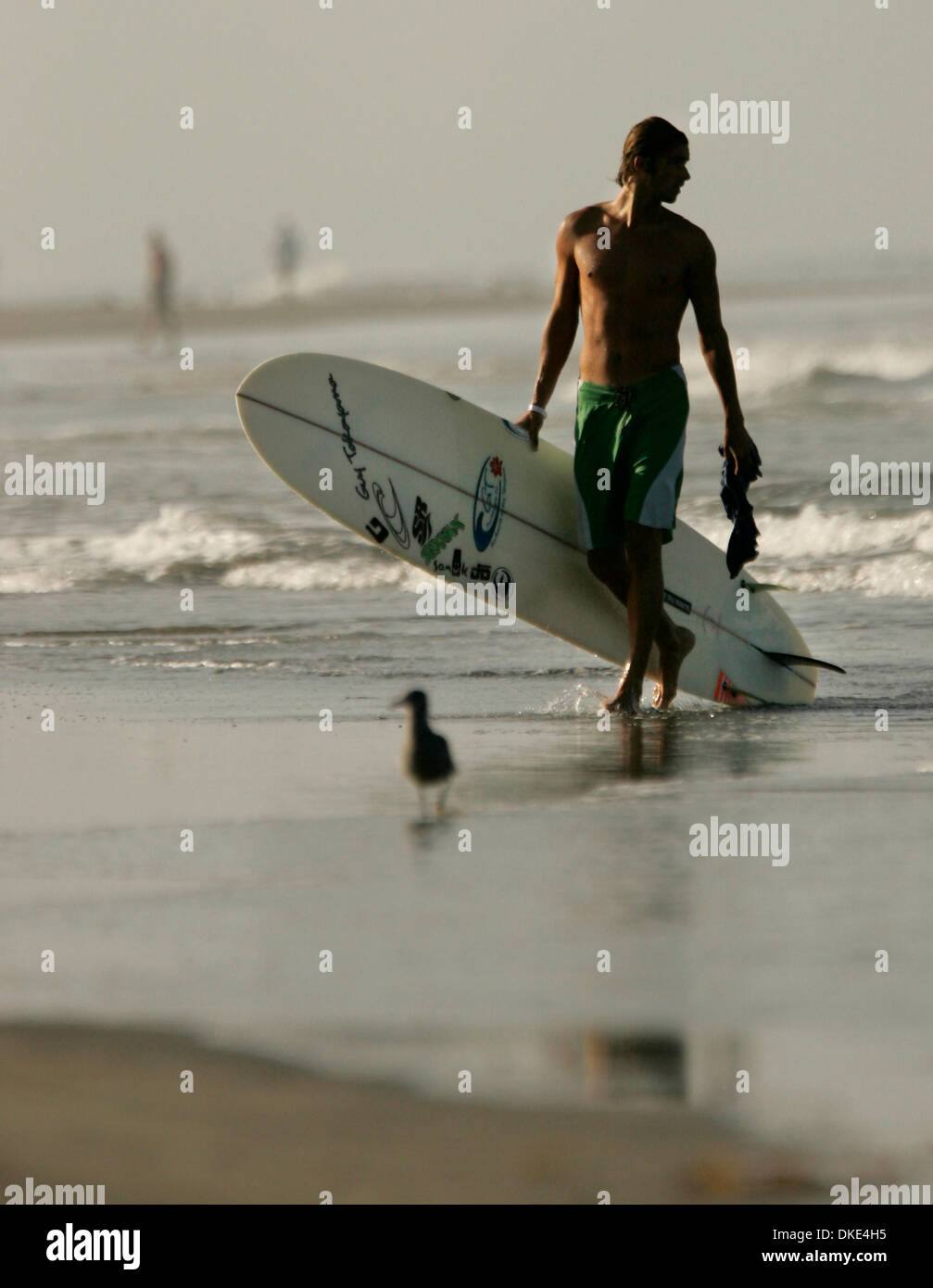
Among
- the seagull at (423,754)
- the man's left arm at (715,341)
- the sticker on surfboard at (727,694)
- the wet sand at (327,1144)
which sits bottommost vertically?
the sticker on surfboard at (727,694)

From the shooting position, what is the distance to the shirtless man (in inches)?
214

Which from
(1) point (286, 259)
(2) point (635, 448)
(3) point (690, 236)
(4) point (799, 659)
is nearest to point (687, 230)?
(3) point (690, 236)

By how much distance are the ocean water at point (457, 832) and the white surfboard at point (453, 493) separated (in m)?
0.20

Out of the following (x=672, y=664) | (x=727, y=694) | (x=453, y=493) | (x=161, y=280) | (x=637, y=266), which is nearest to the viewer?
(x=637, y=266)

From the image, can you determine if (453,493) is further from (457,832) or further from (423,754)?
(457,832)

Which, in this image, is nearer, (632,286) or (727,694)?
(632,286)

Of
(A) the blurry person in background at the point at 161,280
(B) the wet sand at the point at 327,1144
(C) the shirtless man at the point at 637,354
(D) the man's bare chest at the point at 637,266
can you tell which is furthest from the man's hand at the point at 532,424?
(A) the blurry person in background at the point at 161,280

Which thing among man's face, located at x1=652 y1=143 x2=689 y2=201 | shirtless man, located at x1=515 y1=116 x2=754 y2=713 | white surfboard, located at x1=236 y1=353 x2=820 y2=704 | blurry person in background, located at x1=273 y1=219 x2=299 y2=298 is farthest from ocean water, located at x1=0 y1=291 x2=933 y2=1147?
blurry person in background, located at x1=273 y1=219 x2=299 y2=298

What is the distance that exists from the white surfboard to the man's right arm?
0.42 metres

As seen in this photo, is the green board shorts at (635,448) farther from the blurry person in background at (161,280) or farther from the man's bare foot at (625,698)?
the blurry person in background at (161,280)

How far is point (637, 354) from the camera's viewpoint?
18.1 ft

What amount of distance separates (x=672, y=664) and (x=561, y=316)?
108cm

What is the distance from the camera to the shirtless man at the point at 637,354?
5.45m
